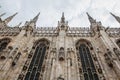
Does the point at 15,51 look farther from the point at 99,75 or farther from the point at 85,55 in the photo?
the point at 99,75

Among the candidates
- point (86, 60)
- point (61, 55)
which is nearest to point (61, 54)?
point (61, 55)

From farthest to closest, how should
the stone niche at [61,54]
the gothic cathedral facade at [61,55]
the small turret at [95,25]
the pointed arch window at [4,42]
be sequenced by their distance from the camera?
the small turret at [95,25] < the pointed arch window at [4,42] < the stone niche at [61,54] < the gothic cathedral facade at [61,55]

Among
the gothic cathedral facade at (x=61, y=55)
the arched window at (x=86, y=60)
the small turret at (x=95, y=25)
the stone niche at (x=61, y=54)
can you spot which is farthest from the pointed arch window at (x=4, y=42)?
the small turret at (x=95, y=25)

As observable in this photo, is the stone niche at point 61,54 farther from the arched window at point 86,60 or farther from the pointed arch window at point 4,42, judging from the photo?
the pointed arch window at point 4,42

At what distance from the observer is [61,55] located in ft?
58.6

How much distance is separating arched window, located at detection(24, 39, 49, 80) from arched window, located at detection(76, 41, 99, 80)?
453 cm

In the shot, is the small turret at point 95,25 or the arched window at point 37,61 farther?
the small turret at point 95,25

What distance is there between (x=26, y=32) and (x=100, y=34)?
34.7 feet

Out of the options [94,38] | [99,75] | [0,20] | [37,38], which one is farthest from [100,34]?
[0,20]

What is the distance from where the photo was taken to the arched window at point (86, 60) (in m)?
17.6

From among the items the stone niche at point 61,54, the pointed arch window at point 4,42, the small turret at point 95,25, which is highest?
the small turret at point 95,25

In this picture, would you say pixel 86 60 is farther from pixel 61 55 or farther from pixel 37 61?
pixel 37 61

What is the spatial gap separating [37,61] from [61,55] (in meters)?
3.59

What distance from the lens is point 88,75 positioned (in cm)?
1753
